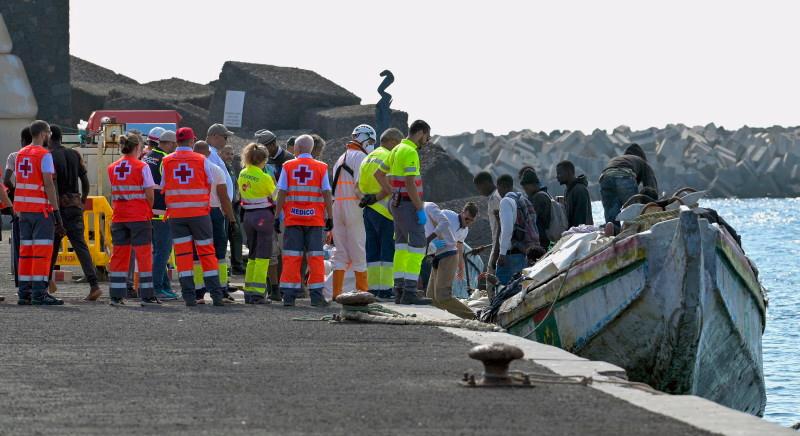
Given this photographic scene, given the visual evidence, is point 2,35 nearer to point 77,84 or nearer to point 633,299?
point 77,84

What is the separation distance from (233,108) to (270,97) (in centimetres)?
112

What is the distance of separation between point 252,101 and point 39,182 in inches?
858

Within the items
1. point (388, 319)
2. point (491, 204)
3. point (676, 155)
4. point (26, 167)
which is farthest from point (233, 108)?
point (676, 155)

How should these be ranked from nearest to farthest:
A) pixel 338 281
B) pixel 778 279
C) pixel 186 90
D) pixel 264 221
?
pixel 264 221
pixel 338 281
pixel 186 90
pixel 778 279

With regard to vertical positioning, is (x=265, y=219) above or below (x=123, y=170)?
below

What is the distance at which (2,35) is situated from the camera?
39.8 metres

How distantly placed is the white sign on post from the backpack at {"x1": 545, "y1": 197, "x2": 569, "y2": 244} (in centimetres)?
1867

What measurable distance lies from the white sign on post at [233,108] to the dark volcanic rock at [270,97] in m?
0.44

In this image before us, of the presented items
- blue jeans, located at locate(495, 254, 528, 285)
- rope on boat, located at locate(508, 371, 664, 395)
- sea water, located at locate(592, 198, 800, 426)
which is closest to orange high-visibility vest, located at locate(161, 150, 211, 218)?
blue jeans, located at locate(495, 254, 528, 285)

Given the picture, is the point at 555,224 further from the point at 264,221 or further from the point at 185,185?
the point at 185,185

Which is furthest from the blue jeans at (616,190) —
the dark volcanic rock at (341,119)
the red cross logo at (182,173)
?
the dark volcanic rock at (341,119)

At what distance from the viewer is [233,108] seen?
37812 millimetres

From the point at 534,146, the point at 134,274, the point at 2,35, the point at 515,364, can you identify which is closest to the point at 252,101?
the point at 2,35

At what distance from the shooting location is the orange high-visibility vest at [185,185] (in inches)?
652
